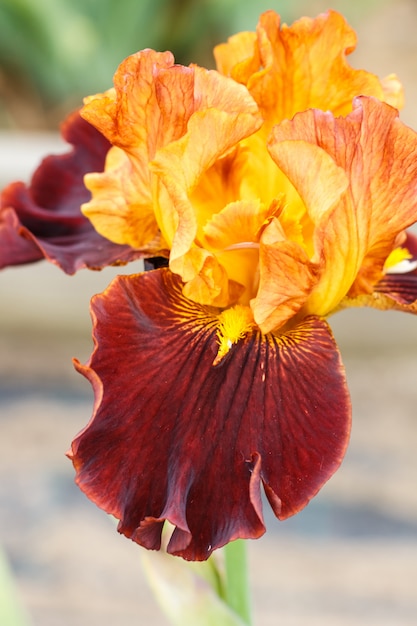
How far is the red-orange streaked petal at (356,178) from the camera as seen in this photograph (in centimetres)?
45

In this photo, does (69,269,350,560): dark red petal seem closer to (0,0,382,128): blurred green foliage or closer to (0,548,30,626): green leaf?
(0,548,30,626): green leaf

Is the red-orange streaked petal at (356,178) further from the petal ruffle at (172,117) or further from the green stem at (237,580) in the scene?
the green stem at (237,580)

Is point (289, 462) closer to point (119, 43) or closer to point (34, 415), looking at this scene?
point (34, 415)

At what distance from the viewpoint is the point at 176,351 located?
485mm

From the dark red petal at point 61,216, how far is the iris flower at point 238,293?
0.32ft

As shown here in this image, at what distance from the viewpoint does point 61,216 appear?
2.20 feet

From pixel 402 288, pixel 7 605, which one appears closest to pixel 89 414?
pixel 7 605

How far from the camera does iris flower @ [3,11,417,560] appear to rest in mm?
445

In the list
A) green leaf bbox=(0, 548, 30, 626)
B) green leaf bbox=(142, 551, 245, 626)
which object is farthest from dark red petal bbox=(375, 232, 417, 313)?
green leaf bbox=(0, 548, 30, 626)

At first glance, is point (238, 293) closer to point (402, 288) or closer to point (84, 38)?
point (402, 288)

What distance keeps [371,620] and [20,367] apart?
861 mm

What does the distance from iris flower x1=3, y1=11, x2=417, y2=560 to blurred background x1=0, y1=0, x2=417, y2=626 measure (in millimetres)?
853

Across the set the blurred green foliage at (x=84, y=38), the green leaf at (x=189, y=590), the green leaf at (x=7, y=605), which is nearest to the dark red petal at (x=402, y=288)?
the green leaf at (x=189, y=590)

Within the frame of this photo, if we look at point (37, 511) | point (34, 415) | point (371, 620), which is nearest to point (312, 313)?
point (371, 620)
